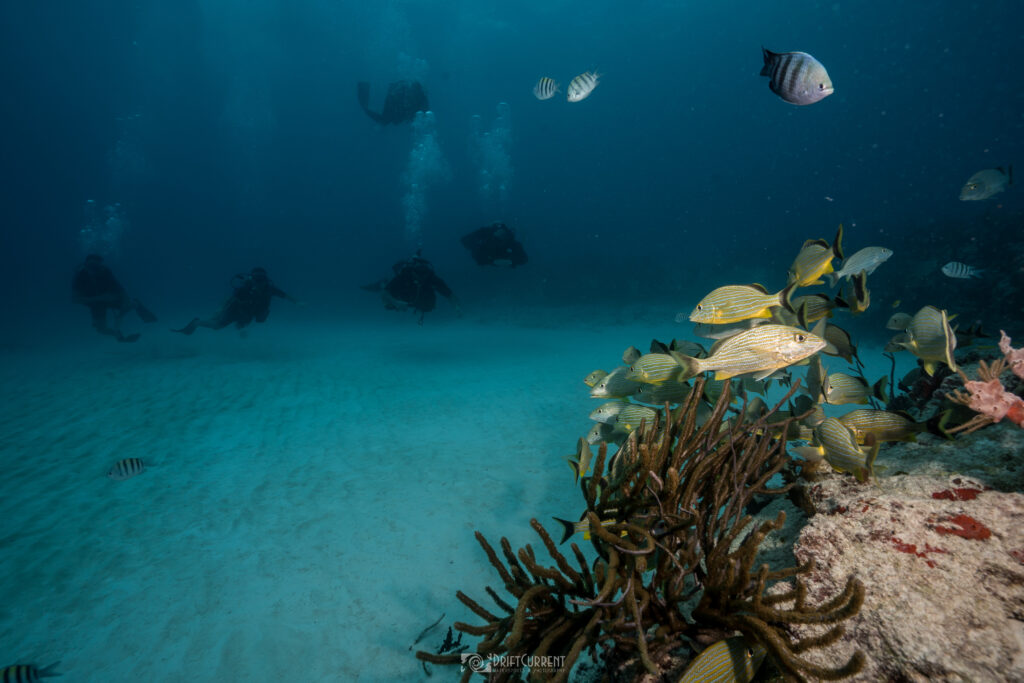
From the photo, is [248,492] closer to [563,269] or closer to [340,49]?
[563,269]

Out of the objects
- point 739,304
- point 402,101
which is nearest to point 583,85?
point 739,304

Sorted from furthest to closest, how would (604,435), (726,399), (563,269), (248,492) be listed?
1. (563,269)
2. (248,492)
3. (604,435)
4. (726,399)

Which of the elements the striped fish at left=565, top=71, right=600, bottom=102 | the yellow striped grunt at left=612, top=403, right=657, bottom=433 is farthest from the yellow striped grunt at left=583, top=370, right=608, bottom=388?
the striped fish at left=565, top=71, right=600, bottom=102

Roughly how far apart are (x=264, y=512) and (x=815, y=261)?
21.1 feet

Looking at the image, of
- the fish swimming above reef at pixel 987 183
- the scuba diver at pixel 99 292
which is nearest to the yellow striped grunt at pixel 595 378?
the fish swimming above reef at pixel 987 183

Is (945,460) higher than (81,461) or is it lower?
higher

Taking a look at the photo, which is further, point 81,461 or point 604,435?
point 81,461

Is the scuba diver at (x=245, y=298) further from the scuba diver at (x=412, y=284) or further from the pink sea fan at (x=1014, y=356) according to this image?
the pink sea fan at (x=1014, y=356)

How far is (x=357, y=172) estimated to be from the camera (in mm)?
110000

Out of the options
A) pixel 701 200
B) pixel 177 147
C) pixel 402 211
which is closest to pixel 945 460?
pixel 701 200

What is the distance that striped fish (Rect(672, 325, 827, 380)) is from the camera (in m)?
1.88

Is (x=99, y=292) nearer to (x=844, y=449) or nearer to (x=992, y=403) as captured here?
(x=844, y=449)

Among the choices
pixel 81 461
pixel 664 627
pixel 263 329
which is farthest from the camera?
pixel 263 329

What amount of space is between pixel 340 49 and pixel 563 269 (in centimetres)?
7493
